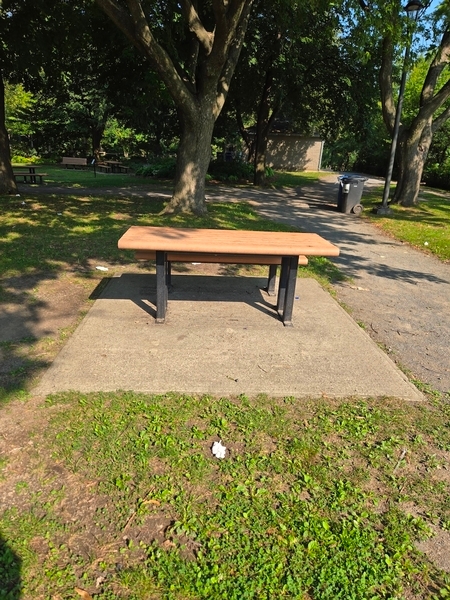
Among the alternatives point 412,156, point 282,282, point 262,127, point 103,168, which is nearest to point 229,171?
point 262,127

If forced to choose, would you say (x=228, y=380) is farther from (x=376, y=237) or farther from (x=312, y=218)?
(x=312, y=218)

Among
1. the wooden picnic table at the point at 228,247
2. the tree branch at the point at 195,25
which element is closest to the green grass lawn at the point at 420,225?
the wooden picnic table at the point at 228,247

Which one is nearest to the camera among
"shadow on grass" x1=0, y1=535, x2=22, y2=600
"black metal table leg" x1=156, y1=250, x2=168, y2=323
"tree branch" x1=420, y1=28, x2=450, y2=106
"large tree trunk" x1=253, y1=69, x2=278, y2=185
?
"shadow on grass" x1=0, y1=535, x2=22, y2=600

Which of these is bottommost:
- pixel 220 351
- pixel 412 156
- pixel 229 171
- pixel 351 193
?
pixel 229 171

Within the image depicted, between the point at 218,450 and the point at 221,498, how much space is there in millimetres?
366

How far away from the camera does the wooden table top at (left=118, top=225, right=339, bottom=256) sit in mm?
3982

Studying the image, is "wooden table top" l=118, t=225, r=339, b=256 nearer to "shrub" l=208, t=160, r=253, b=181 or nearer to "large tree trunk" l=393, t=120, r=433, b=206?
"large tree trunk" l=393, t=120, r=433, b=206

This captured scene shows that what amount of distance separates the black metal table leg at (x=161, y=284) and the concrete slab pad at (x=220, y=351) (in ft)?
0.36

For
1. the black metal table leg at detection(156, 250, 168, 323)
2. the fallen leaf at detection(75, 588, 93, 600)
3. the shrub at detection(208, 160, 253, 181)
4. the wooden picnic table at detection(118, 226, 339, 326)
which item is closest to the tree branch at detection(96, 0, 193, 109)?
the wooden picnic table at detection(118, 226, 339, 326)

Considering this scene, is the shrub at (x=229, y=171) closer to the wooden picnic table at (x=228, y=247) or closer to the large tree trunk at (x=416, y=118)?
the large tree trunk at (x=416, y=118)

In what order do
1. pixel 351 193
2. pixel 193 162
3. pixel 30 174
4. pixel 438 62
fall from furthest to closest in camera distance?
pixel 30 174, pixel 351 193, pixel 438 62, pixel 193 162

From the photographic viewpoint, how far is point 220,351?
12.7ft

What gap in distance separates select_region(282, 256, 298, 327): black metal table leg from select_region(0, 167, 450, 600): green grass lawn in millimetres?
1389

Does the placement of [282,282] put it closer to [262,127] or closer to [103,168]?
[262,127]
